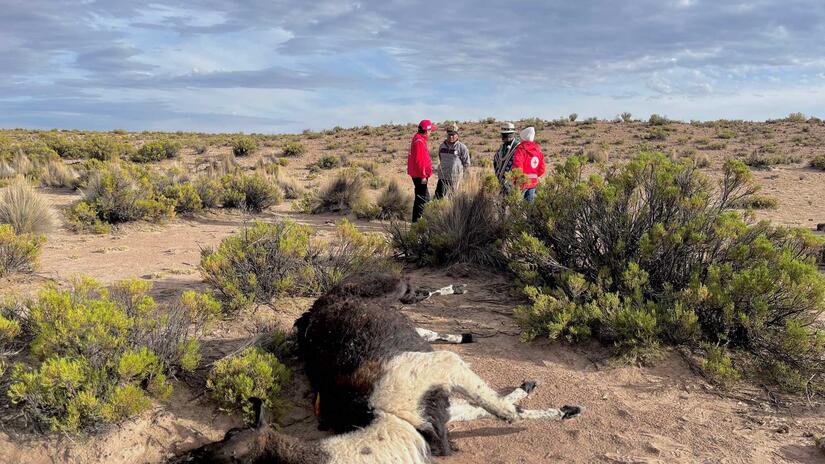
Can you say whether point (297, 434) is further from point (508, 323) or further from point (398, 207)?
point (398, 207)

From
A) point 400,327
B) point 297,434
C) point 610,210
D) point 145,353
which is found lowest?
point 297,434

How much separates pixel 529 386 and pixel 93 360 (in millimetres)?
3085

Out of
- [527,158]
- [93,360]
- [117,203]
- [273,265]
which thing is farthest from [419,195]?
[93,360]

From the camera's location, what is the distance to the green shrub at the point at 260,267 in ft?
17.6

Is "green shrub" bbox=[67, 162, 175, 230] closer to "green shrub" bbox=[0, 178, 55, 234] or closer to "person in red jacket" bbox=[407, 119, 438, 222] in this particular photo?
"green shrub" bbox=[0, 178, 55, 234]

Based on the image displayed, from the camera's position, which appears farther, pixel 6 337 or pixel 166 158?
pixel 166 158

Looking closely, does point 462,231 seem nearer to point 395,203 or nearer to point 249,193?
point 395,203

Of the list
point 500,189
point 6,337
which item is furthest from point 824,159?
point 6,337

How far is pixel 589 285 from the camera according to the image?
5.28m

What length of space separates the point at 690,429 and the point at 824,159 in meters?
20.8

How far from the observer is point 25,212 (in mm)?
9133

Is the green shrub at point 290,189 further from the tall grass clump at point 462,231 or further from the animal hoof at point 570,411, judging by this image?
the animal hoof at point 570,411

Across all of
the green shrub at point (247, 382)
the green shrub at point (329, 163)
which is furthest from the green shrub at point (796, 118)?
the green shrub at point (247, 382)

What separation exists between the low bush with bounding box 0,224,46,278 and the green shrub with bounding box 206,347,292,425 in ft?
13.1
